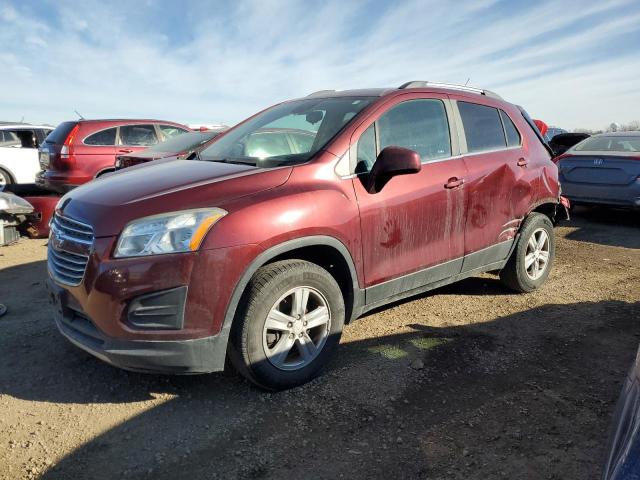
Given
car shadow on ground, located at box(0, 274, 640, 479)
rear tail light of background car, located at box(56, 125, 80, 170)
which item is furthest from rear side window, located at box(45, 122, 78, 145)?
car shadow on ground, located at box(0, 274, 640, 479)

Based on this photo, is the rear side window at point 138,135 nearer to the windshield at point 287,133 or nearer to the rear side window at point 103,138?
the rear side window at point 103,138

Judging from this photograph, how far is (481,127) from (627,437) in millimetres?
3162

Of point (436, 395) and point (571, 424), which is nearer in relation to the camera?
point (571, 424)

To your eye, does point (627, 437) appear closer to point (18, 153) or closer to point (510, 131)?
point (510, 131)

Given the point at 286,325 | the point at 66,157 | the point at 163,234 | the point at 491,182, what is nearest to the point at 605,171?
the point at 491,182

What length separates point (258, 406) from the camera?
2834mm

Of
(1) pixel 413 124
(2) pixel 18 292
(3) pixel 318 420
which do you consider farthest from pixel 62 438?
(1) pixel 413 124

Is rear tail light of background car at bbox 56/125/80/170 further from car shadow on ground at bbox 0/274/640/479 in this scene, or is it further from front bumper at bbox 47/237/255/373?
front bumper at bbox 47/237/255/373

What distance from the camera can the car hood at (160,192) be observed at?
2566 mm

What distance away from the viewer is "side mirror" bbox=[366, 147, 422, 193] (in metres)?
3.01

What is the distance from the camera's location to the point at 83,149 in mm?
8633

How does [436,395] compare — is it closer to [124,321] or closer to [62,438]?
→ [124,321]

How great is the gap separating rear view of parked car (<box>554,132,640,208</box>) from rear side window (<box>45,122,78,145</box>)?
342 inches

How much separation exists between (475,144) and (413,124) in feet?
2.32
